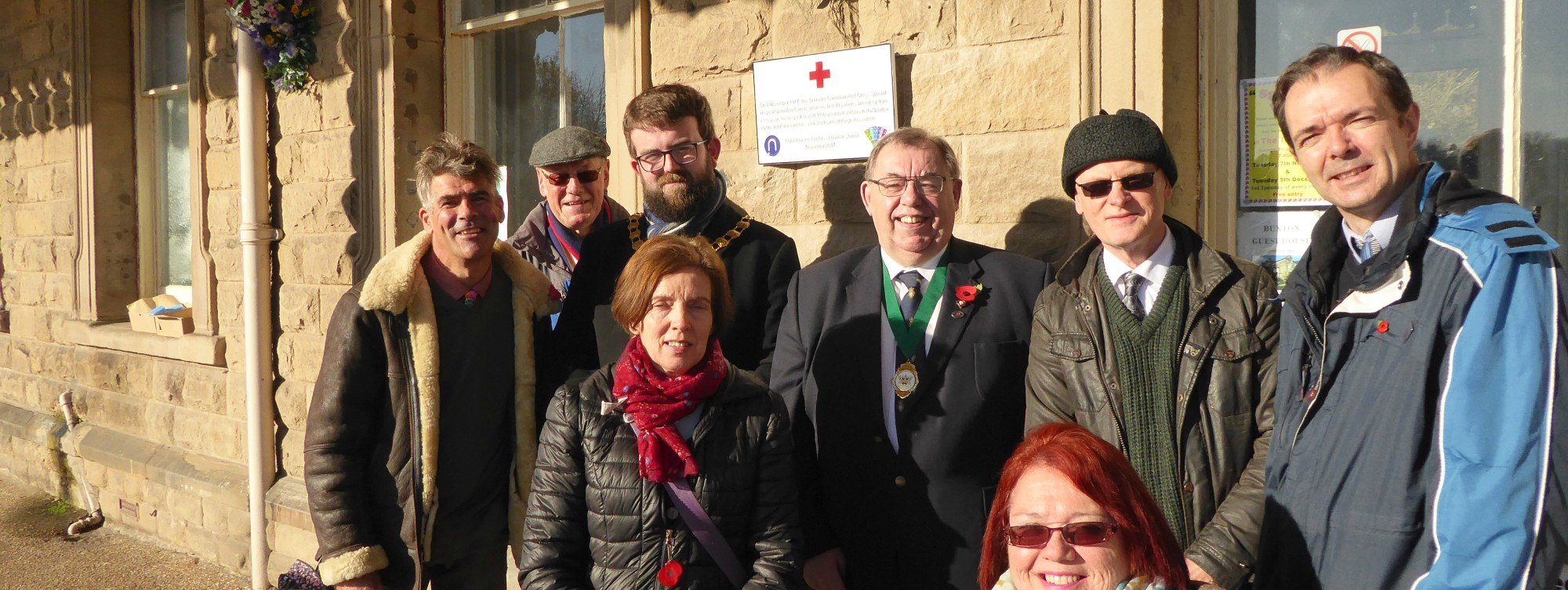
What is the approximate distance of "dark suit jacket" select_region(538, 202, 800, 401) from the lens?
2979 mm

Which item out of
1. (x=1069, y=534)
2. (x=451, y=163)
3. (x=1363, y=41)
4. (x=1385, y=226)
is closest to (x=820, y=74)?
(x=451, y=163)

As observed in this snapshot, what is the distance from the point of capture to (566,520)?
2.33m

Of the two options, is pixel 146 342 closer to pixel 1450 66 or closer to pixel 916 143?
pixel 916 143

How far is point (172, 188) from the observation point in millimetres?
7410

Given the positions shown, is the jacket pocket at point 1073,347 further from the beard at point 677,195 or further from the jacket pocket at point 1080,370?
the beard at point 677,195

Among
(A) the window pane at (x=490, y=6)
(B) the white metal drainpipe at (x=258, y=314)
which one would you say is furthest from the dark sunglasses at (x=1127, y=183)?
(B) the white metal drainpipe at (x=258, y=314)

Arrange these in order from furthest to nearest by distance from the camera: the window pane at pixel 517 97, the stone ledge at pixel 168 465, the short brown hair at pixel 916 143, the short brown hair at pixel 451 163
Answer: the stone ledge at pixel 168 465 → the window pane at pixel 517 97 → the short brown hair at pixel 451 163 → the short brown hair at pixel 916 143

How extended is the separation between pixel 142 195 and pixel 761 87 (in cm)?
569

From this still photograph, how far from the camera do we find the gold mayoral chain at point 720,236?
3021 millimetres

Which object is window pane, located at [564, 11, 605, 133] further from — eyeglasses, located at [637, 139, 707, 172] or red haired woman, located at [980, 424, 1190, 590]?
red haired woman, located at [980, 424, 1190, 590]

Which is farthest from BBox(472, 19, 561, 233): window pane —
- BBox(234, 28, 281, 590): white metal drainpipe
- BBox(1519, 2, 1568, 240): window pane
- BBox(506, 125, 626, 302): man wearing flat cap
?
BBox(1519, 2, 1568, 240): window pane

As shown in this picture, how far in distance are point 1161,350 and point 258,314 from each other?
5168 millimetres

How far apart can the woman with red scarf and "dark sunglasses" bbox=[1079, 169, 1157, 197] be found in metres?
0.83

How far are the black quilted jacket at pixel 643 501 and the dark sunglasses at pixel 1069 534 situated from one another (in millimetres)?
709
